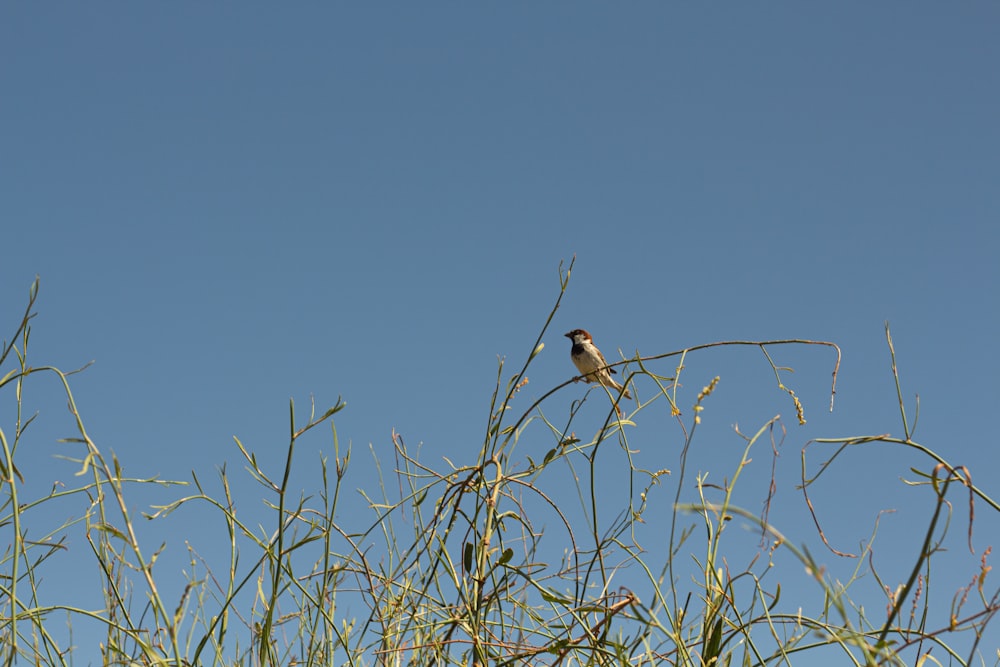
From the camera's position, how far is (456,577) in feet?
5.81

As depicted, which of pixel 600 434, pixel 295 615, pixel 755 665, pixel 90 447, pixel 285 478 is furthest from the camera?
pixel 295 615

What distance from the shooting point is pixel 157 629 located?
1.79m

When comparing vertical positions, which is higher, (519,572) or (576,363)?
(576,363)

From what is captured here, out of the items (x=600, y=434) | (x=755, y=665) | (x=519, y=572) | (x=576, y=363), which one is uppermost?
(x=576, y=363)

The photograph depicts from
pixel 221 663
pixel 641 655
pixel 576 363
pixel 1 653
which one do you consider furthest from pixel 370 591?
pixel 576 363

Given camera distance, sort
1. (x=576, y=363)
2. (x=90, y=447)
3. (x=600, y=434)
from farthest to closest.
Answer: (x=576, y=363), (x=600, y=434), (x=90, y=447)

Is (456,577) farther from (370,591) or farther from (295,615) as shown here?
(295,615)

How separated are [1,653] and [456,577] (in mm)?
909

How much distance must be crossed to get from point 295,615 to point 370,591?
27 cm

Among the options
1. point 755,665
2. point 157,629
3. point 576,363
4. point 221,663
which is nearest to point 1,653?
point 157,629

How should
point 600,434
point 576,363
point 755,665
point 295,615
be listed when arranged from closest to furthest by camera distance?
point 755,665
point 600,434
point 295,615
point 576,363

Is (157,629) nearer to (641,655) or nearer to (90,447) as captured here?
(90,447)

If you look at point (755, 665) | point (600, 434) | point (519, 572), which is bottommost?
point (755, 665)

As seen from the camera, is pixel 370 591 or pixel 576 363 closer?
pixel 370 591
